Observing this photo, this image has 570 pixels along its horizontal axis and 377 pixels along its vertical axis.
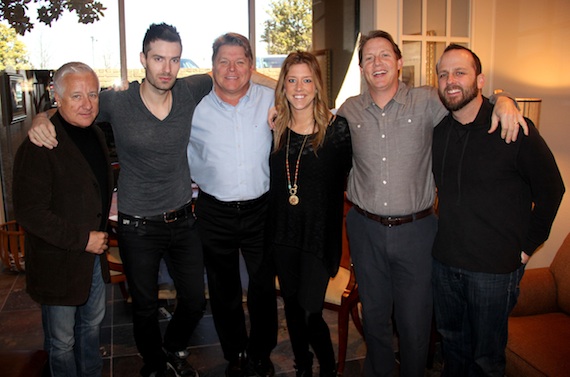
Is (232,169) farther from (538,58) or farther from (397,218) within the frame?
(538,58)

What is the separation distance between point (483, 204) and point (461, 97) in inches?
17.3

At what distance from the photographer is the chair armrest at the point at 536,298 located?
8.29 feet

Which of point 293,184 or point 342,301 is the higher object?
point 293,184

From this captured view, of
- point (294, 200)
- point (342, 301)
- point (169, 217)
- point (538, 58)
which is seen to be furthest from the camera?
point (538, 58)

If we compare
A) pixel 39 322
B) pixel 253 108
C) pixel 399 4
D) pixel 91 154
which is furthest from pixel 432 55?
pixel 39 322

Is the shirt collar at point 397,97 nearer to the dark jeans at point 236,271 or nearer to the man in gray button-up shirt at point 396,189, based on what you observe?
the man in gray button-up shirt at point 396,189

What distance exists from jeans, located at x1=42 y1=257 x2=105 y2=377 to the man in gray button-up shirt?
127 cm

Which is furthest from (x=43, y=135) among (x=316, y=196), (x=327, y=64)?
(x=327, y=64)

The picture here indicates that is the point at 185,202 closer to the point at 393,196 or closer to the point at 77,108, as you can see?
the point at 77,108

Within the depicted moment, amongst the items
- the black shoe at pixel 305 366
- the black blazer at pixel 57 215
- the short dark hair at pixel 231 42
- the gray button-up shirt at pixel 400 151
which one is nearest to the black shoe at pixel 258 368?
the black shoe at pixel 305 366

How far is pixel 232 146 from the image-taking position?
2.37 meters

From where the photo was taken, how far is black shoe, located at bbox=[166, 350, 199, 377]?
2.66m

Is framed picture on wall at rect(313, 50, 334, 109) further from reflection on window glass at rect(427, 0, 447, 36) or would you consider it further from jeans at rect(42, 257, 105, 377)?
jeans at rect(42, 257, 105, 377)

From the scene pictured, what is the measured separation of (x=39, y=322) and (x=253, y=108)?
2450mm
